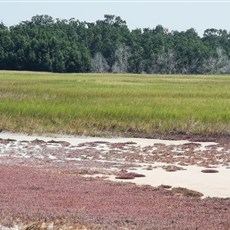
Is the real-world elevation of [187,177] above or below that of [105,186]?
below

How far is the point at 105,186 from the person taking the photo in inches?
547

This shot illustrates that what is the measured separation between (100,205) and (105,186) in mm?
2276

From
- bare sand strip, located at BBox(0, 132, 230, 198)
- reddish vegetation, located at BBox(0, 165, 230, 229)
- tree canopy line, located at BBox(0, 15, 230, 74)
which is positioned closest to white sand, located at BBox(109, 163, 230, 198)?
bare sand strip, located at BBox(0, 132, 230, 198)

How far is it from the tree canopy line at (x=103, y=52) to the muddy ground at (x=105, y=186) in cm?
6652

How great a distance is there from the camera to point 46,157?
19.8 metres

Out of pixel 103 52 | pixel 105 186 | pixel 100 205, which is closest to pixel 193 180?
pixel 105 186

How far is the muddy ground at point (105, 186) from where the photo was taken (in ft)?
34.1

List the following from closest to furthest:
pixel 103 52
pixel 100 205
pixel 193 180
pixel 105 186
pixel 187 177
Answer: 1. pixel 100 205
2. pixel 105 186
3. pixel 193 180
4. pixel 187 177
5. pixel 103 52

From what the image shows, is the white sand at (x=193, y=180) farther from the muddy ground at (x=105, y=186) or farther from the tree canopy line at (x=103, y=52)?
the tree canopy line at (x=103, y=52)

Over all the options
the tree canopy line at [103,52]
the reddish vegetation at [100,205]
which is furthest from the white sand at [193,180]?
the tree canopy line at [103,52]

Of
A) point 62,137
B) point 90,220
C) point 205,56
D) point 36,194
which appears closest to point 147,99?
point 62,137

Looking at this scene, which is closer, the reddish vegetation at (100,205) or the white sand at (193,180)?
the reddish vegetation at (100,205)

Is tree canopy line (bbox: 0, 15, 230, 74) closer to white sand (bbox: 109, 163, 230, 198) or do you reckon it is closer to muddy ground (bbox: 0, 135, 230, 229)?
muddy ground (bbox: 0, 135, 230, 229)

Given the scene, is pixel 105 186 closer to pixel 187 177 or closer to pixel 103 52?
pixel 187 177
